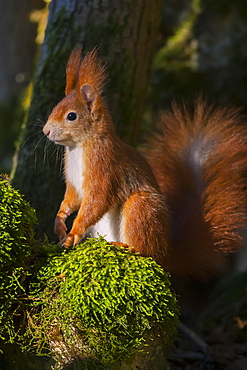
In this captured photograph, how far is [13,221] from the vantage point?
1552 mm

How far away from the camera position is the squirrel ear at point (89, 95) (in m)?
1.65

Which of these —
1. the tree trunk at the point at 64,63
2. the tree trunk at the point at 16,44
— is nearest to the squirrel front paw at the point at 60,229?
the tree trunk at the point at 64,63

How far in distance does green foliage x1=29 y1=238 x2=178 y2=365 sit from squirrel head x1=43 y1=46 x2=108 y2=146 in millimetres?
378

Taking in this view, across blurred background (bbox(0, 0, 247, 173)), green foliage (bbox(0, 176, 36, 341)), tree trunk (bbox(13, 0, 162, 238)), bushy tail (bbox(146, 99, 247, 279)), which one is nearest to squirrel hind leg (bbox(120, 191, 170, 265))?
bushy tail (bbox(146, 99, 247, 279))

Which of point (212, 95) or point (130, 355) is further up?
point (212, 95)

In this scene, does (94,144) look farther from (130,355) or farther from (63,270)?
(130,355)

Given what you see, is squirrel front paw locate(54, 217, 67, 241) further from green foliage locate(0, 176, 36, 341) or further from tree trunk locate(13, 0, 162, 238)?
tree trunk locate(13, 0, 162, 238)

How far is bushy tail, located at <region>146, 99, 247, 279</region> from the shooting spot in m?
1.89

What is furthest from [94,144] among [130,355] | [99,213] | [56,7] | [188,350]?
[188,350]

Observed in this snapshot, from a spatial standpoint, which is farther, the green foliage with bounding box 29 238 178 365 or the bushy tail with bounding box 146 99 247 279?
the bushy tail with bounding box 146 99 247 279

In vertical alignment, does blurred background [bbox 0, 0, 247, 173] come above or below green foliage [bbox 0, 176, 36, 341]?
above

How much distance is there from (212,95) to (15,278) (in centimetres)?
240

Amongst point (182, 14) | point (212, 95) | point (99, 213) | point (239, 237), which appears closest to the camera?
point (99, 213)

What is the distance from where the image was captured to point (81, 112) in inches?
64.8
